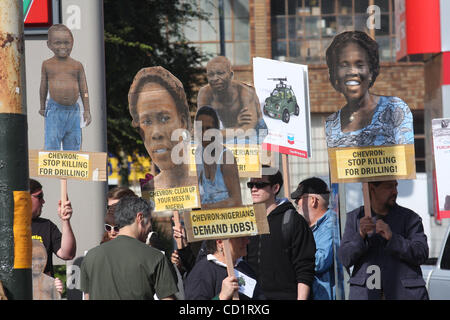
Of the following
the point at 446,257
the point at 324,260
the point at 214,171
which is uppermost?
the point at 214,171

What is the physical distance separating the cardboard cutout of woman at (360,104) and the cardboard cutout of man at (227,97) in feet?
2.15

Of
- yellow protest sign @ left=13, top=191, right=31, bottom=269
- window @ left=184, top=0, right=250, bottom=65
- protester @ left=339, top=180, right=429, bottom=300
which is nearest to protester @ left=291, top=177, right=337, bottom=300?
protester @ left=339, top=180, right=429, bottom=300

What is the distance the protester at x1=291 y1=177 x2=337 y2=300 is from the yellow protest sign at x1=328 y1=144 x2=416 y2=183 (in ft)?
2.39

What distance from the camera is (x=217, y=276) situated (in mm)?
5176

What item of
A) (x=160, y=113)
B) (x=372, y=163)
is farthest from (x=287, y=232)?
(x=160, y=113)

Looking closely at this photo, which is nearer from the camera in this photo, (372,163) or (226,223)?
(226,223)

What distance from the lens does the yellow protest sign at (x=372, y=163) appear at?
19.0ft

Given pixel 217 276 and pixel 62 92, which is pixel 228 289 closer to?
pixel 217 276

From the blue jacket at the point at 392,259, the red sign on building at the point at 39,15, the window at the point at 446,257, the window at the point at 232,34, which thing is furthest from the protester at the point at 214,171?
the window at the point at 232,34

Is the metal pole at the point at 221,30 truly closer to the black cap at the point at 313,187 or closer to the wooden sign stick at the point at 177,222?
the black cap at the point at 313,187

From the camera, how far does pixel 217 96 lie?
645 centimetres

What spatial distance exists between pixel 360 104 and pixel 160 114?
1.51 metres
